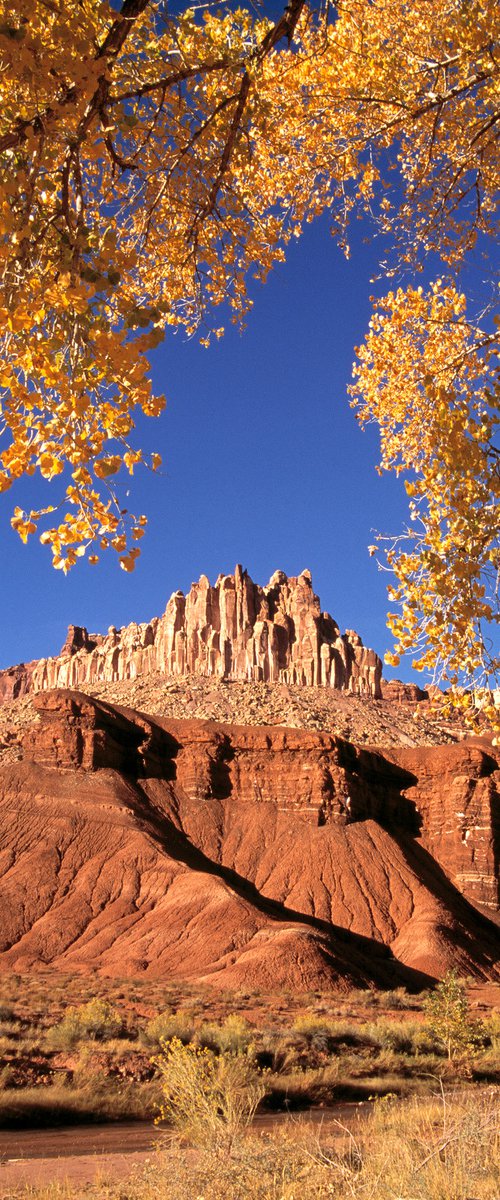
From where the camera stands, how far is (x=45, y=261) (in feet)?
13.8

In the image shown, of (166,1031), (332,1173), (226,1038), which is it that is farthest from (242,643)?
(332,1173)

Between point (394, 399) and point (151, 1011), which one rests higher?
point (394, 399)

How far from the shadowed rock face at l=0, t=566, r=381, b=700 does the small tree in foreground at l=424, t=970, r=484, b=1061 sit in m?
79.2

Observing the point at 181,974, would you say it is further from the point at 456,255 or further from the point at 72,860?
the point at 456,255

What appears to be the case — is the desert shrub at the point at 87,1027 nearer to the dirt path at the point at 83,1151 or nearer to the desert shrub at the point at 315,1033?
the desert shrub at the point at 315,1033

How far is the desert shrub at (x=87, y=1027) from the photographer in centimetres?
1812

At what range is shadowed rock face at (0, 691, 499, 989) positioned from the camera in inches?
1591

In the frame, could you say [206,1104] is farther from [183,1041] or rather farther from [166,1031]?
[166,1031]

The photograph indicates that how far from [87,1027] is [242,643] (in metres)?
87.6

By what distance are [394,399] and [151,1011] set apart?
879 inches

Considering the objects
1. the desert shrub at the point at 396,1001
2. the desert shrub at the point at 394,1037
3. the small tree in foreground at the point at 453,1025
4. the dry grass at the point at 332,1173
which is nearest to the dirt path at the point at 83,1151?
the dry grass at the point at 332,1173

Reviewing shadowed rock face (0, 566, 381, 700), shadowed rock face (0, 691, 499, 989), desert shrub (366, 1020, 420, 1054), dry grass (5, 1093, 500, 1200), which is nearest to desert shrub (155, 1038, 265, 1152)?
dry grass (5, 1093, 500, 1200)

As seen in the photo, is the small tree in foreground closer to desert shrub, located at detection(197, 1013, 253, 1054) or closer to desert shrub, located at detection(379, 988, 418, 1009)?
desert shrub, located at detection(197, 1013, 253, 1054)

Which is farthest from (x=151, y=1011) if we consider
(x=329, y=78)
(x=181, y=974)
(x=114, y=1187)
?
(x=329, y=78)
